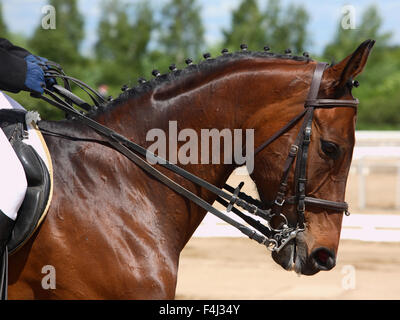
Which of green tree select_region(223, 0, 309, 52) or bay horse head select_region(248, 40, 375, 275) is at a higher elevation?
green tree select_region(223, 0, 309, 52)

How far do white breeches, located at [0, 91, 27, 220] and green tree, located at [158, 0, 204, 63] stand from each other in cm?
3899

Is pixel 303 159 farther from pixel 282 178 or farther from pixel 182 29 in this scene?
pixel 182 29

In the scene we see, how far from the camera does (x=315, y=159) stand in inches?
103

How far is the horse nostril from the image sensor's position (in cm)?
263

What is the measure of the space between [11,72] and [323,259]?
1.79m

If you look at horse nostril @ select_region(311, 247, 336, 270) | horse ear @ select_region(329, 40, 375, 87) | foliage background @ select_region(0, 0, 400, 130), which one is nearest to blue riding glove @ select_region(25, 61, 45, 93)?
horse ear @ select_region(329, 40, 375, 87)

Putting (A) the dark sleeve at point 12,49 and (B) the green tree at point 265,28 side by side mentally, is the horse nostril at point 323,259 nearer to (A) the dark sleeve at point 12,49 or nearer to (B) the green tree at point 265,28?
(A) the dark sleeve at point 12,49

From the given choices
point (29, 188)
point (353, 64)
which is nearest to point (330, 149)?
point (353, 64)

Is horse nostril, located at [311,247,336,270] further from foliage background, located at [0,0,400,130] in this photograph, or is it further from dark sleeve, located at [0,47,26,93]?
Result: foliage background, located at [0,0,400,130]

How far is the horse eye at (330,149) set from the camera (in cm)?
261

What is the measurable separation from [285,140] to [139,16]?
39.8 m

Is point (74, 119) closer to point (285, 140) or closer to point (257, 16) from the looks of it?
Answer: point (285, 140)

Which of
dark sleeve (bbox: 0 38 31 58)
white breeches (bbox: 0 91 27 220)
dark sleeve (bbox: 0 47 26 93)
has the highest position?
dark sleeve (bbox: 0 38 31 58)

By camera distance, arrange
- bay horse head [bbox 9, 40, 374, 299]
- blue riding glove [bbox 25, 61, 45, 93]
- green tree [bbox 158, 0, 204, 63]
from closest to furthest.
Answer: bay horse head [bbox 9, 40, 374, 299], blue riding glove [bbox 25, 61, 45, 93], green tree [bbox 158, 0, 204, 63]
